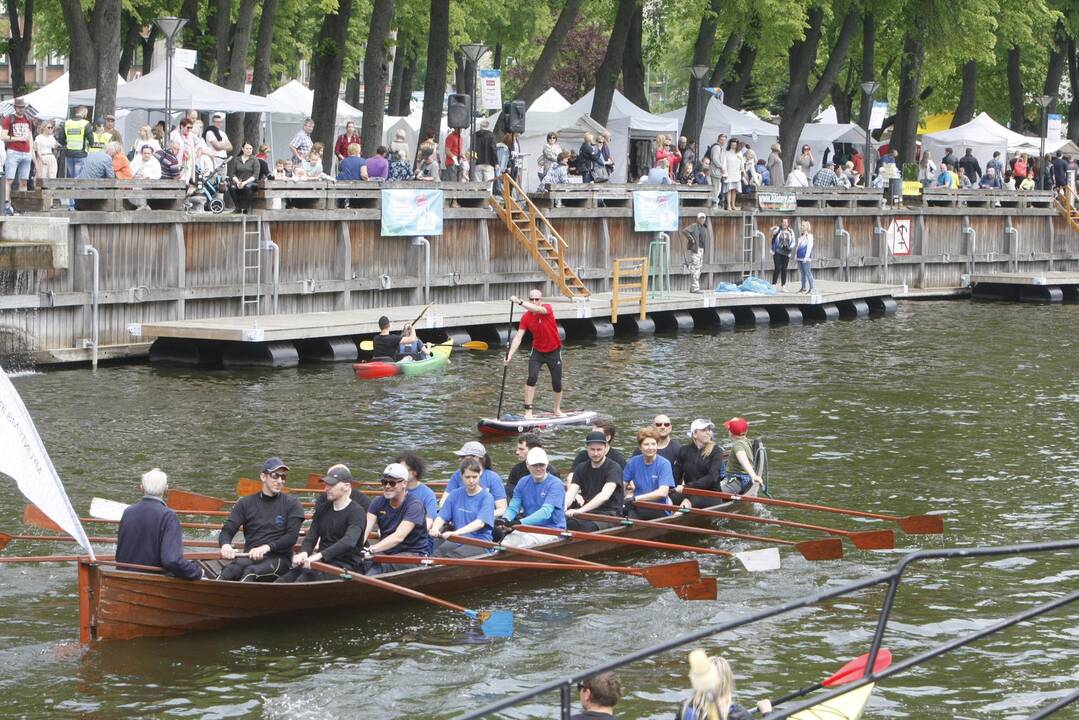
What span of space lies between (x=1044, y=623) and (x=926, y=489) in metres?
6.05

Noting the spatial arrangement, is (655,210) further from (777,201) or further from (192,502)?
(192,502)

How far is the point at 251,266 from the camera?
31.7 m

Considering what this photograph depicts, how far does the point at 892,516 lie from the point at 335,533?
6982 mm

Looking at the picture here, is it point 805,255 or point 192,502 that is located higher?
point 805,255

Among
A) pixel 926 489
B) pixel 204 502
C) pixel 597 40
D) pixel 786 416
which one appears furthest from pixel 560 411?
pixel 597 40

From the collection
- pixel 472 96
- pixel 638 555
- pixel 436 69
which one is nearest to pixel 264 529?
pixel 638 555

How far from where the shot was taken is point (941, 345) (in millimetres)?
36438

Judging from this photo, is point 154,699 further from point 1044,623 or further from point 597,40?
point 597,40

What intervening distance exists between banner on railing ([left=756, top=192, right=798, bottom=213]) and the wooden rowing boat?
29083 mm

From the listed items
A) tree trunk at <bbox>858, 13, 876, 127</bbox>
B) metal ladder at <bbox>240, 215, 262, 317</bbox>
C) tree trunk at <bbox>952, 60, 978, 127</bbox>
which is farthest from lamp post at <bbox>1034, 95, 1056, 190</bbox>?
metal ladder at <bbox>240, 215, 262, 317</bbox>

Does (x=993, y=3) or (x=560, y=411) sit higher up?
(x=993, y=3)

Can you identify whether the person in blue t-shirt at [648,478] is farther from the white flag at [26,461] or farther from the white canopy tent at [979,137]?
the white canopy tent at [979,137]

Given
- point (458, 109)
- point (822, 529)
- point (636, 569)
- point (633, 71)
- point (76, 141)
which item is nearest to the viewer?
point (636, 569)

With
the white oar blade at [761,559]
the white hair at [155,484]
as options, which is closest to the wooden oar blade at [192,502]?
the white hair at [155,484]
